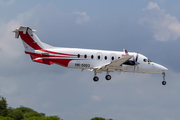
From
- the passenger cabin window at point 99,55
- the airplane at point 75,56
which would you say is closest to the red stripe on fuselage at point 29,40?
the airplane at point 75,56

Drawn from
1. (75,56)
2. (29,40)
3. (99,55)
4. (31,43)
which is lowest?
(75,56)

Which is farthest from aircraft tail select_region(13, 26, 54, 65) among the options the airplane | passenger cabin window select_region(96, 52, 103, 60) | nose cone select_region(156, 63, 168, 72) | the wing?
nose cone select_region(156, 63, 168, 72)

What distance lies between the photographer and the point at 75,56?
54.6m

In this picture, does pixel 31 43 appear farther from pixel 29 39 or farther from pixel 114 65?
pixel 114 65

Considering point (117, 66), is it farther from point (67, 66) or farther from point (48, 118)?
point (48, 118)

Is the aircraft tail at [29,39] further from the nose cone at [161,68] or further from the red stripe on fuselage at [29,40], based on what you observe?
the nose cone at [161,68]

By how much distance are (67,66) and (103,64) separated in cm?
582

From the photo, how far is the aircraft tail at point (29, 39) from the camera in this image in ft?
177

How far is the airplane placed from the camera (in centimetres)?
5400

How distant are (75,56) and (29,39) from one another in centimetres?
763

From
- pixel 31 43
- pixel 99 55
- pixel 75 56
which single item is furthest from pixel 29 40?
pixel 99 55

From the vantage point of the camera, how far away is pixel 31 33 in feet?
179

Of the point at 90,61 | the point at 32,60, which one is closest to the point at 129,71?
the point at 90,61

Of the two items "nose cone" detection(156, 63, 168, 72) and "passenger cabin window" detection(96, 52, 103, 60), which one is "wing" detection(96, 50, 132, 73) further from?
"nose cone" detection(156, 63, 168, 72)
